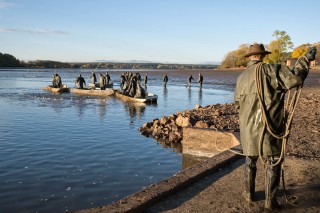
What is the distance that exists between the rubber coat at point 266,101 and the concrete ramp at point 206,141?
4.28 meters

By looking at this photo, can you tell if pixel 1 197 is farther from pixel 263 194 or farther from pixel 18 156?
pixel 263 194

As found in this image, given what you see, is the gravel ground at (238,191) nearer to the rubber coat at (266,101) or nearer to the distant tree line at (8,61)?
the rubber coat at (266,101)

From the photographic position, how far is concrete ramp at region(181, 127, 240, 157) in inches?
371

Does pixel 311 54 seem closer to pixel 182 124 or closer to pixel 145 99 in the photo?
pixel 182 124

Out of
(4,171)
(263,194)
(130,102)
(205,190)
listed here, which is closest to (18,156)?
(4,171)

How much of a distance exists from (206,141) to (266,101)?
5723 millimetres

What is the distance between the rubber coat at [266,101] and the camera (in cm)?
426

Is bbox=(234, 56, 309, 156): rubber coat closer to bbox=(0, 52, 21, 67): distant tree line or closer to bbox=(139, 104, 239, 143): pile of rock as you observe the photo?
bbox=(139, 104, 239, 143): pile of rock

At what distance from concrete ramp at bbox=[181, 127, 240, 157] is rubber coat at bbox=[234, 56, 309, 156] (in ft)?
14.0

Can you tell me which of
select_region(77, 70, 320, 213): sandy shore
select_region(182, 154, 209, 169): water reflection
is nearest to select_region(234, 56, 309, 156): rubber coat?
select_region(77, 70, 320, 213): sandy shore

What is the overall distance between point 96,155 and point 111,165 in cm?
116

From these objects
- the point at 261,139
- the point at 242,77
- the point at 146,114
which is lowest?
the point at 146,114

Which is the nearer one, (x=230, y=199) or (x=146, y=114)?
(x=230, y=199)

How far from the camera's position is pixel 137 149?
39.0 feet
